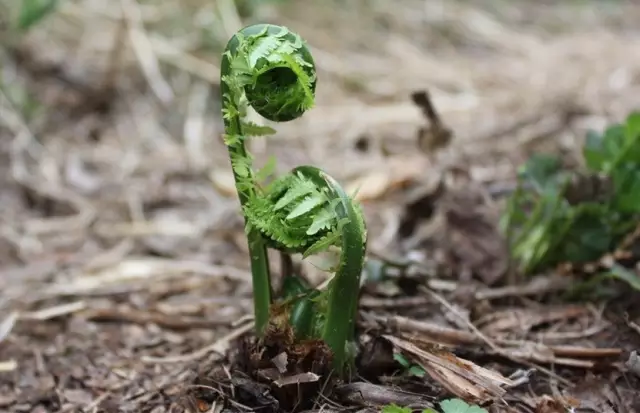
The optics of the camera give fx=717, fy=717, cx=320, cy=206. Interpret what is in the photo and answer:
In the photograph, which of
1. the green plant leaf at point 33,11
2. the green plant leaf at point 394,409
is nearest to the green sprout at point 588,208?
the green plant leaf at point 394,409

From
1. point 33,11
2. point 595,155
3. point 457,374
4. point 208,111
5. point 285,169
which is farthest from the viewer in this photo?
point 208,111

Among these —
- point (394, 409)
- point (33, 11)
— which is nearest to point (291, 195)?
point (394, 409)

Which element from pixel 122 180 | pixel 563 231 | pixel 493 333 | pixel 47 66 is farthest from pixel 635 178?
pixel 47 66

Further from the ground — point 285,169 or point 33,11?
point 33,11

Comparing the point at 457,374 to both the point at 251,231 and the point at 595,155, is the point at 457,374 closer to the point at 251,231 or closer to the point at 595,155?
the point at 251,231

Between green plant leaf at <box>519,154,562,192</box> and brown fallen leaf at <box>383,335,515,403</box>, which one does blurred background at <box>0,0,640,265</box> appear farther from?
brown fallen leaf at <box>383,335,515,403</box>
